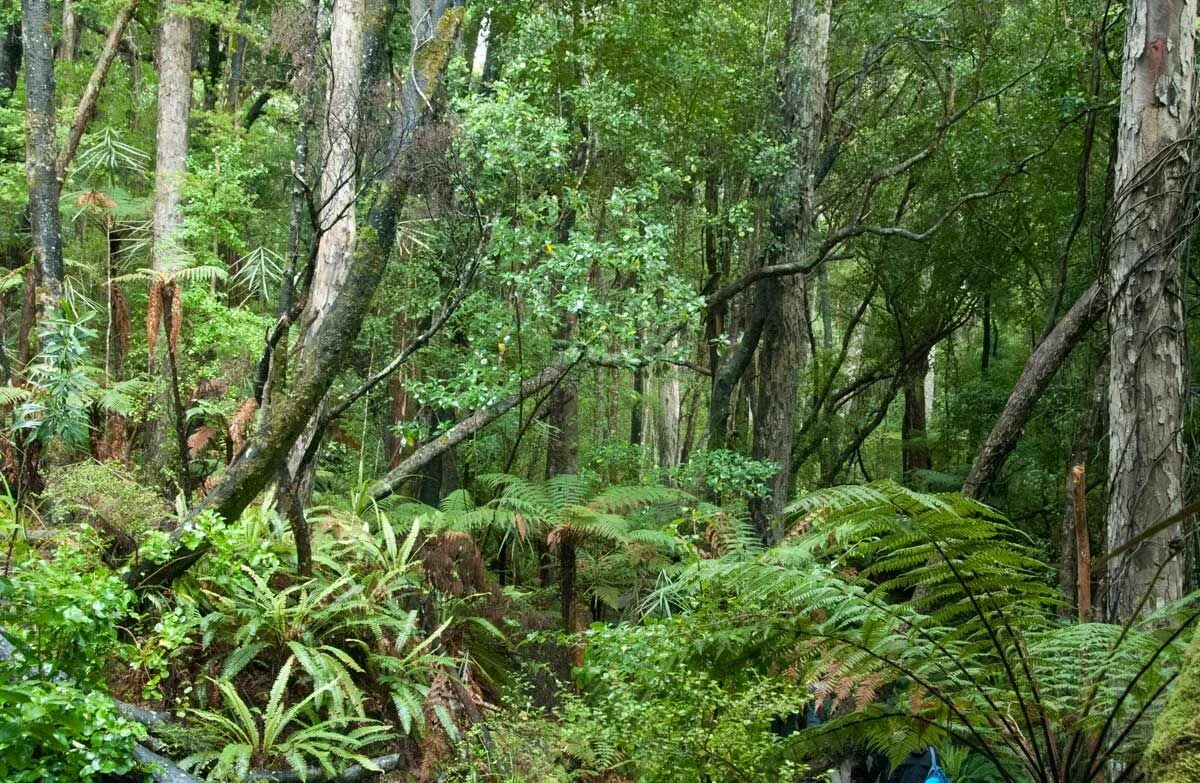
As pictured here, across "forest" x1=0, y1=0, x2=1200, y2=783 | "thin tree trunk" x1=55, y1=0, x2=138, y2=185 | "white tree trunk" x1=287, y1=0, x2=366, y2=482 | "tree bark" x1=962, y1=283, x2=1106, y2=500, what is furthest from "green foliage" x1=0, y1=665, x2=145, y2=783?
"thin tree trunk" x1=55, y1=0, x2=138, y2=185

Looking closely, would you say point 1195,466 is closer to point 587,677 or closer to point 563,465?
point 587,677

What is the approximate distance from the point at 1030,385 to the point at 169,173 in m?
10.1

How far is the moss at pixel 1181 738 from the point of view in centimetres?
152

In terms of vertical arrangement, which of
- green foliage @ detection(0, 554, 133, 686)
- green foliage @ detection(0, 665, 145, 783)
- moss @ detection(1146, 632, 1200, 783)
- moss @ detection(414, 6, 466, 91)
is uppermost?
moss @ detection(414, 6, 466, 91)

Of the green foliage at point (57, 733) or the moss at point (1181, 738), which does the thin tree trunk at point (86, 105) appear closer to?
the green foliage at point (57, 733)

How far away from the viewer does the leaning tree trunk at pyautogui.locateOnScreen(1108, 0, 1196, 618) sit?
5.60 meters

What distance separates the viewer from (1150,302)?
5691 mm

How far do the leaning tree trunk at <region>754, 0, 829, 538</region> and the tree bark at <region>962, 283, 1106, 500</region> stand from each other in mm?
2215

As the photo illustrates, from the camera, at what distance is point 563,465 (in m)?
12.5

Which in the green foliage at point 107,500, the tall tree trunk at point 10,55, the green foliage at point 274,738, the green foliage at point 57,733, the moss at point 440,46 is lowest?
the green foliage at point 274,738

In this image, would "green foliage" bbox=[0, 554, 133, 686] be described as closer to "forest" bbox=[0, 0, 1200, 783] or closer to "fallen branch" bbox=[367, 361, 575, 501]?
"forest" bbox=[0, 0, 1200, 783]

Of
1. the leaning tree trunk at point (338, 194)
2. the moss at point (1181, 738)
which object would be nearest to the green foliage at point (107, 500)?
the leaning tree trunk at point (338, 194)

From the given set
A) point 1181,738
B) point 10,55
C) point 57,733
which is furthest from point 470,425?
point 10,55

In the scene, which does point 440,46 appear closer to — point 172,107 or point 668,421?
point 172,107
